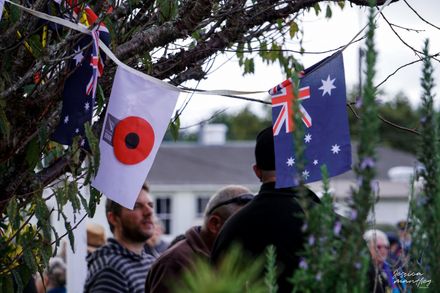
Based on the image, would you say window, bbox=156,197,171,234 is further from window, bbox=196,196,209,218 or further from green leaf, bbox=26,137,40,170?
green leaf, bbox=26,137,40,170

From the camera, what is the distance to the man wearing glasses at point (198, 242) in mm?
5531

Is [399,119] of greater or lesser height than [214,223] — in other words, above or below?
above

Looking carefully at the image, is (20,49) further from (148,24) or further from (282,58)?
(282,58)

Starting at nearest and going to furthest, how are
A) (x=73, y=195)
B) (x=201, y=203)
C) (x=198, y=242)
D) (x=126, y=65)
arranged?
(x=73, y=195) → (x=126, y=65) → (x=198, y=242) → (x=201, y=203)

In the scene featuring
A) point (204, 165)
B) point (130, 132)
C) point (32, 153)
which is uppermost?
point (204, 165)

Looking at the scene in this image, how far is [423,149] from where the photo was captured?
2.03m

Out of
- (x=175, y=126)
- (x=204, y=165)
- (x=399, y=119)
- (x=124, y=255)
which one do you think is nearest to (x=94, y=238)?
(x=124, y=255)

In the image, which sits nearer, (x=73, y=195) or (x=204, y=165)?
(x=73, y=195)

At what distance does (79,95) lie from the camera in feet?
13.2

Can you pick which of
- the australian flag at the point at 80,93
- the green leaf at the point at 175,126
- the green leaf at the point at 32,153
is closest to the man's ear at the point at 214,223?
the green leaf at the point at 175,126

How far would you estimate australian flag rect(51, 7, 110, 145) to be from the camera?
4.01 meters

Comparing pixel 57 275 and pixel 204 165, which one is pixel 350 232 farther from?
pixel 204 165

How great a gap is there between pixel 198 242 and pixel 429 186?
392 cm

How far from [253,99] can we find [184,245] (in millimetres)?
1690
